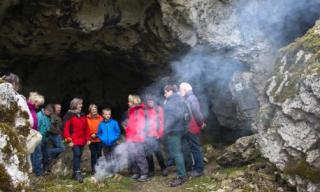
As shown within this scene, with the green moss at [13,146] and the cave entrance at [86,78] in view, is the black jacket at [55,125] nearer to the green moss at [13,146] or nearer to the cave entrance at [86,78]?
the cave entrance at [86,78]

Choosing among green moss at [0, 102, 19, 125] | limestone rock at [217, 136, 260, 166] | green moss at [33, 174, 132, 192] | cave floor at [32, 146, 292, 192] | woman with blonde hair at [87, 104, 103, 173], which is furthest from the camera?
woman with blonde hair at [87, 104, 103, 173]

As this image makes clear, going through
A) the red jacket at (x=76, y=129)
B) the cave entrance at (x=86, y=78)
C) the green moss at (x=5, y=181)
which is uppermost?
the cave entrance at (x=86, y=78)

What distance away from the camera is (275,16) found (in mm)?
11133

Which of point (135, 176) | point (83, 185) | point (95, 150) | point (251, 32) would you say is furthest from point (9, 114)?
point (251, 32)

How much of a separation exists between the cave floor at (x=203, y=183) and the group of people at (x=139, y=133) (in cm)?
22

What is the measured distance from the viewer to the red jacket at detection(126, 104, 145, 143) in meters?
9.58

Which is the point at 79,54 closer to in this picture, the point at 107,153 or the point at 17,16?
the point at 17,16

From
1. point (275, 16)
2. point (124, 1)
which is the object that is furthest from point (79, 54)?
point (275, 16)

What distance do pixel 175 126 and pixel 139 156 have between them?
1062 millimetres

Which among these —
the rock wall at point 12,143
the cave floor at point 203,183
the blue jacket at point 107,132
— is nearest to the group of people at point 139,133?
the blue jacket at point 107,132

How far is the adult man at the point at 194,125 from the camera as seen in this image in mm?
8888

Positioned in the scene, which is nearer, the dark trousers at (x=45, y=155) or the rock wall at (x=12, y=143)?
the rock wall at (x=12, y=143)

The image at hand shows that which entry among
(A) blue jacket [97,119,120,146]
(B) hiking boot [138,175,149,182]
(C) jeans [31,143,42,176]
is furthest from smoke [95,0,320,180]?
(C) jeans [31,143,42,176]

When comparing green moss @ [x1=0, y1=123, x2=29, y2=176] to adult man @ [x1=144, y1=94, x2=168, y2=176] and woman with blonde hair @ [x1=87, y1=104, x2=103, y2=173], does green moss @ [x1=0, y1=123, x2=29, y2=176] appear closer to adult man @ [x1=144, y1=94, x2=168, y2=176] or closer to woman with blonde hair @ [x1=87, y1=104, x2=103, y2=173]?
adult man @ [x1=144, y1=94, x2=168, y2=176]
